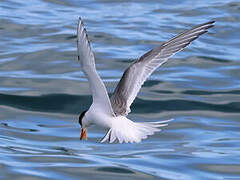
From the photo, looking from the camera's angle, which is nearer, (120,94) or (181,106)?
(120,94)

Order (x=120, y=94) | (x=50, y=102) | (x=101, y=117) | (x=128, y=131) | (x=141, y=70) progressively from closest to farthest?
(x=128, y=131) → (x=101, y=117) → (x=120, y=94) → (x=141, y=70) → (x=50, y=102)

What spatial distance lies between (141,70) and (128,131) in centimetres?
138

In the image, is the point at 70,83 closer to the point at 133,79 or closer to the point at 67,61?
the point at 67,61

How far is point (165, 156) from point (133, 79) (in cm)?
97

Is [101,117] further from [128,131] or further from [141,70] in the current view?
[141,70]

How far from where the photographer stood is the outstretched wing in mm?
6301

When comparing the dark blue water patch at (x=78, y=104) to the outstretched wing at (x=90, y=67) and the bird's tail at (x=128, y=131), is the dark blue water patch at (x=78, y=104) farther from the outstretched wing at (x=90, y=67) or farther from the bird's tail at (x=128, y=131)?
the outstretched wing at (x=90, y=67)

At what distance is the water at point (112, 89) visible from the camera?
7945mm

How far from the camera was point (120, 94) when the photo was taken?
26.5 ft

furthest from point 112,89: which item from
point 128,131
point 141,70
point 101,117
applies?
point 128,131

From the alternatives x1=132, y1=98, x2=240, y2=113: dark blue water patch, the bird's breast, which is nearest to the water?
x1=132, y1=98, x2=240, y2=113: dark blue water patch

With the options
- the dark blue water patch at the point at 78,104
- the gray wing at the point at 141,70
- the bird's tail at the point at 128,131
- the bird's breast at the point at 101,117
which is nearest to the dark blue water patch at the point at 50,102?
the dark blue water patch at the point at 78,104

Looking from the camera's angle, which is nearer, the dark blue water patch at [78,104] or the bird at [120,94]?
the bird at [120,94]

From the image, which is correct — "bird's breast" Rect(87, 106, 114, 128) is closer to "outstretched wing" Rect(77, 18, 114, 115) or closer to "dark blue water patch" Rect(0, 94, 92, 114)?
"outstretched wing" Rect(77, 18, 114, 115)
